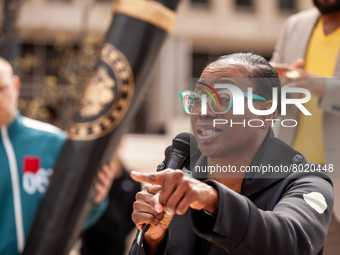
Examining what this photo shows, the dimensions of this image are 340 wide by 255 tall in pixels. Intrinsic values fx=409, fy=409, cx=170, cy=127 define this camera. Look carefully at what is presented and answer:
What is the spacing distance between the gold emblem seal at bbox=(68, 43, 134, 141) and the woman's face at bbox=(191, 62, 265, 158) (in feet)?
2.85

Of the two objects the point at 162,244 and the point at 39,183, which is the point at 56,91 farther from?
the point at 162,244

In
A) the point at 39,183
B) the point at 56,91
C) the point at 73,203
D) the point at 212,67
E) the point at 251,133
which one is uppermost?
the point at 212,67

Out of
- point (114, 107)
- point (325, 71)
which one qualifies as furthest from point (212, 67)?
point (114, 107)

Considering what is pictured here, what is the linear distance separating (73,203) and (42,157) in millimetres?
1569

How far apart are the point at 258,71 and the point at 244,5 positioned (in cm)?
2306

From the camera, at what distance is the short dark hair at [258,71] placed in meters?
0.76

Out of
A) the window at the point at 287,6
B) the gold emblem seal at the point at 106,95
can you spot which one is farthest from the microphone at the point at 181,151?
the window at the point at 287,6

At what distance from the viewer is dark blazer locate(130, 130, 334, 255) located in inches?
27.9

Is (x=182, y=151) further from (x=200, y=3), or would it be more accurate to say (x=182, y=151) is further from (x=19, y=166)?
(x=200, y=3)

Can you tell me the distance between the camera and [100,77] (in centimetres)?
205

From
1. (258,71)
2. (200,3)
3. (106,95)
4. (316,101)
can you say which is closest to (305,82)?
(316,101)

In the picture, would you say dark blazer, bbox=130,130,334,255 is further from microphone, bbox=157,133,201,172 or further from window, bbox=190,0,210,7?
window, bbox=190,0,210,7

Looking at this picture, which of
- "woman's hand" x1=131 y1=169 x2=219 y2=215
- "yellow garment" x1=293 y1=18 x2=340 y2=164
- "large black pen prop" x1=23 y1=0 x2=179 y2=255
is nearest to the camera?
"woman's hand" x1=131 y1=169 x2=219 y2=215

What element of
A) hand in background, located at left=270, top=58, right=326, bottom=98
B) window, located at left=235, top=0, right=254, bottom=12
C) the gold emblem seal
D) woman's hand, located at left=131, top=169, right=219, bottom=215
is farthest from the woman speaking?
window, located at left=235, top=0, right=254, bottom=12
